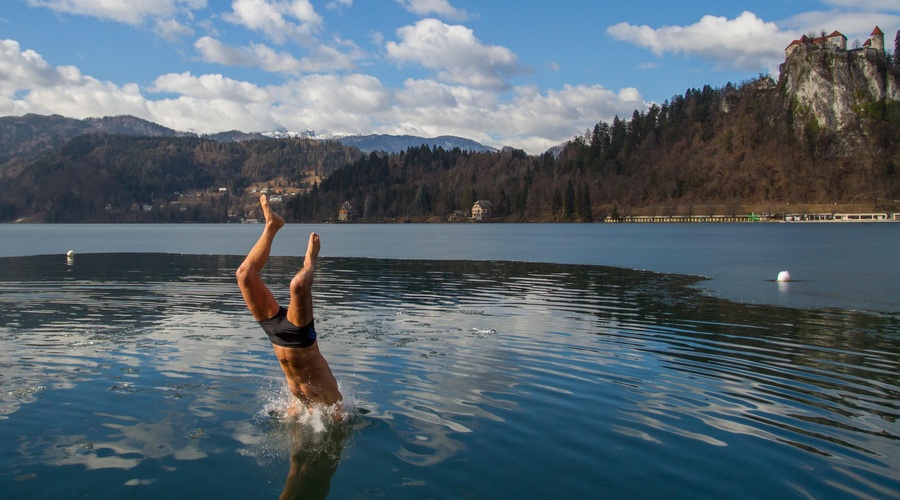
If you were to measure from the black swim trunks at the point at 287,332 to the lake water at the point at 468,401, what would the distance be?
1843 mm

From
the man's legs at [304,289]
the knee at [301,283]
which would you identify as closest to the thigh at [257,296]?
the man's legs at [304,289]

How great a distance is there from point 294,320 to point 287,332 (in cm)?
34

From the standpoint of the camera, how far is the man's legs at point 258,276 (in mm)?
10227

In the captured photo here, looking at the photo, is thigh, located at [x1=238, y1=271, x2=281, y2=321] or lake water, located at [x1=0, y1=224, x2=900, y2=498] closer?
lake water, located at [x1=0, y1=224, x2=900, y2=498]

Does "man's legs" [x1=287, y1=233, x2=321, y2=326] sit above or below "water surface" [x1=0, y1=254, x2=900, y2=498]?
above

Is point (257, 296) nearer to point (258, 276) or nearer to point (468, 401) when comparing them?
point (258, 276)

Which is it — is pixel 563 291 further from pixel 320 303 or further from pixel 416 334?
pixel 416 334

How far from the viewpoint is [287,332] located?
11141 millimetres

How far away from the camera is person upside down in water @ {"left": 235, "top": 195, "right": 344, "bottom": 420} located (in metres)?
10.3

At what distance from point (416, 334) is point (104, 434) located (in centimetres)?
1197

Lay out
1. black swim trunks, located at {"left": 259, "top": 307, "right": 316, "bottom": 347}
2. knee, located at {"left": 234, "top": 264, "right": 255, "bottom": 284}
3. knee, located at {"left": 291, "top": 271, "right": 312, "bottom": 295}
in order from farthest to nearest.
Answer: black swim trunks, located at {"left": 259, "top": 307, "right": 316, "bottom": 347}
knee, located at {"left": 234, "top": 264, "right": 255, "bottom": 284}
knee, located at {"left": 291, "top": 271, "right": 312, "bottom": 295}

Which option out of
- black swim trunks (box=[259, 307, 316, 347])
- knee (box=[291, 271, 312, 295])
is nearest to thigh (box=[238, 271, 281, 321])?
black swim trunks (box=[259, 307, 316, 347])

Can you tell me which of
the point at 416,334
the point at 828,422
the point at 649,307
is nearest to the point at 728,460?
the point at 828,422

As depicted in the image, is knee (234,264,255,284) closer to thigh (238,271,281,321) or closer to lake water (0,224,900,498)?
thigh (238,271,281,321)
